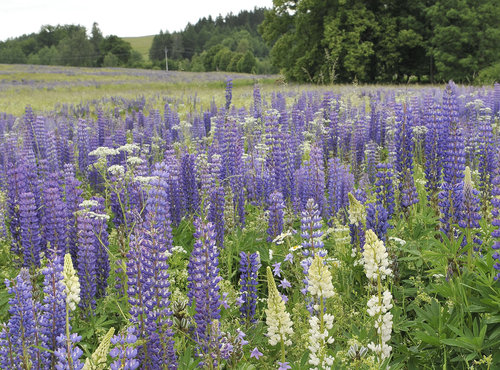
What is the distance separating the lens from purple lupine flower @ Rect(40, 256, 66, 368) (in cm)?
253

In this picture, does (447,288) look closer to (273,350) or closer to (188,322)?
(273,350)

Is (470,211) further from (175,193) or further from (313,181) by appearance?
(175,193)

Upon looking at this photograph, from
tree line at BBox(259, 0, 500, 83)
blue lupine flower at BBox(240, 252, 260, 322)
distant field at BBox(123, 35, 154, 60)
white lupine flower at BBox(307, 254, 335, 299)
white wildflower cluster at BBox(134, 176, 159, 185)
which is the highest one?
distant field at BBox(123, 35, 154, 60)

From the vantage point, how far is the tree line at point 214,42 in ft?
240

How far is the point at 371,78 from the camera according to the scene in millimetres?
34375

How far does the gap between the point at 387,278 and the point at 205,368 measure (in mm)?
1564

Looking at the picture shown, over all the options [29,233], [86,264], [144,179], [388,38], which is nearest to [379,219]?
[144,179]

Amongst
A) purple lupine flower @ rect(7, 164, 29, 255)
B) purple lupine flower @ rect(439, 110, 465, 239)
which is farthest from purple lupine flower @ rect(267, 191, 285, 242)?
purple lupine flower @ rect(7, 164, 29, 255)

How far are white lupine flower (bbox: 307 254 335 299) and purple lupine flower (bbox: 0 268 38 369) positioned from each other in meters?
1.49

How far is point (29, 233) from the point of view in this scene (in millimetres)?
3891

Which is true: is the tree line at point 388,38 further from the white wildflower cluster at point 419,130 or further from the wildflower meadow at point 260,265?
the wildflower meadow at point 260,265

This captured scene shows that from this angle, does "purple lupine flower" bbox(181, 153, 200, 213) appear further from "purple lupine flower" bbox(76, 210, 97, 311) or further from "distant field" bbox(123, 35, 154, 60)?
"distant field" bbox(123, 35, 154, 60)

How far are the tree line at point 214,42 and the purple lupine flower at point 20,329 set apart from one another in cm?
5708

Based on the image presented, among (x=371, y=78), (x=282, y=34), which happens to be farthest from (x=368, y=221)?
(x=282, y=34)
